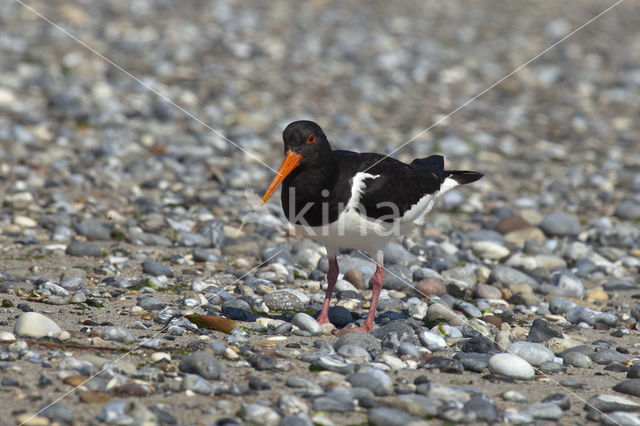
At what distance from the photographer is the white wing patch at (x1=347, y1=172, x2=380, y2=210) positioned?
546cm

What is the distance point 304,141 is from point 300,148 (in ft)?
0.20

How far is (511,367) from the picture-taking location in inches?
193

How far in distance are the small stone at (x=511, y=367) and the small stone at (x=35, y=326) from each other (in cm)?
291

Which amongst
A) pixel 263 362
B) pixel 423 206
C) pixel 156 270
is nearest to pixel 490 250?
pixel 423 206

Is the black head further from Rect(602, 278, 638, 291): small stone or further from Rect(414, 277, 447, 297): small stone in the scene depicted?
Rect(602, 278, 638, 291): small stone

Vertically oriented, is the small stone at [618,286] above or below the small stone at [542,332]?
above

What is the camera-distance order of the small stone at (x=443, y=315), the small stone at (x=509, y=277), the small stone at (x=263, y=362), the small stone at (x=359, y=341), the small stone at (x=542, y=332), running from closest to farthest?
the small stone at (x=263, y=362)
the small stone at (x=359, y=341)
the small stone at (x=542, y=332)
the small stone at (x=443, y=315)
the small stone at (x=509, y=277)

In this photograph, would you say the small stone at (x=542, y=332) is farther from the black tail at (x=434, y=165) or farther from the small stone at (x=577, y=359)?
the black tail at (x=434, y=165)

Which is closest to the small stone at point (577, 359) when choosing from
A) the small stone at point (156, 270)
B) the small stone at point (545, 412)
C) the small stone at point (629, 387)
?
the small stone at point (629, 387)

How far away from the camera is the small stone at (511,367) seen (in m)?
4.90

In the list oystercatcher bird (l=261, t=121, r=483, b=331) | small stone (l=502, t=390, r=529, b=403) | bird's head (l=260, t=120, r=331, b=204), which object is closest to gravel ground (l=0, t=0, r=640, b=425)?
small stone (l=502, t=390, r=529, b=403)

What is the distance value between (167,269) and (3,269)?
1401 millimetres

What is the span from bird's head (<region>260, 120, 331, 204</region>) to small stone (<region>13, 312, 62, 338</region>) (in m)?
1.70

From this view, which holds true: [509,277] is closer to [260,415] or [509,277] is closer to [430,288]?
[430,288]
